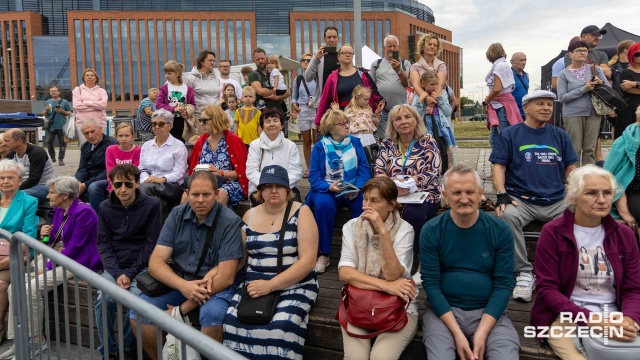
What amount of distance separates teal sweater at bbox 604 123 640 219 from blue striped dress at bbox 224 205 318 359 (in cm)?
252

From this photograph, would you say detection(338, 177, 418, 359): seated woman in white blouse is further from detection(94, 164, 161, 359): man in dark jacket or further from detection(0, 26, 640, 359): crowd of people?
detection(94, 164, 161, 359): man in dark jacket

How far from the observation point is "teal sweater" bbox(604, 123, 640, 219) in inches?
155

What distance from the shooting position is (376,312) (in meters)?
3.08

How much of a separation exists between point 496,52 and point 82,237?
5668mm

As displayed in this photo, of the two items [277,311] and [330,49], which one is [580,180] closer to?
[277,311]

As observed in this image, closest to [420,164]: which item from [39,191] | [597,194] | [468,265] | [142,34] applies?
[468,265]

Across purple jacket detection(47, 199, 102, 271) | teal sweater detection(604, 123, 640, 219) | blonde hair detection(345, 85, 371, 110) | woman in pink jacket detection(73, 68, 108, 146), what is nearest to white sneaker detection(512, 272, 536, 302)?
teal sweater detection(604, 123, 640, 219)

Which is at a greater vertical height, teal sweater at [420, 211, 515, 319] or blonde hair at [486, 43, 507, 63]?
blonde hair at [486, 43, 507, 63]

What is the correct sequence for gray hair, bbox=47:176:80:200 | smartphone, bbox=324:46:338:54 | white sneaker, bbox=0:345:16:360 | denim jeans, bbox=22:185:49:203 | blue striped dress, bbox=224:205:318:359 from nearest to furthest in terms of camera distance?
blue striped dress, bbox=224:205:318:359 < white sneaker, bbox=0:345:16:360 < gray hair, bbox=47:176:80:200 < denim jeans, bbox=22:185:49:203 < smartphone, bbox=324:46:338:54

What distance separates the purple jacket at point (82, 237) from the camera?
4559 millimetres

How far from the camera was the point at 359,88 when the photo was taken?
230 inches

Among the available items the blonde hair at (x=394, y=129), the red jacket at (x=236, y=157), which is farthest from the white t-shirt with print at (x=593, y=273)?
the red jacket at (x=236, y=157)

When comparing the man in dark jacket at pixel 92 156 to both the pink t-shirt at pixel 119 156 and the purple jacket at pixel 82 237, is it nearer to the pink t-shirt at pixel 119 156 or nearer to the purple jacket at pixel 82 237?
the pink t-shirt at pixel 119 156

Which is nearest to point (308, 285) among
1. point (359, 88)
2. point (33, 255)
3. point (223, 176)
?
point (33, 255)
